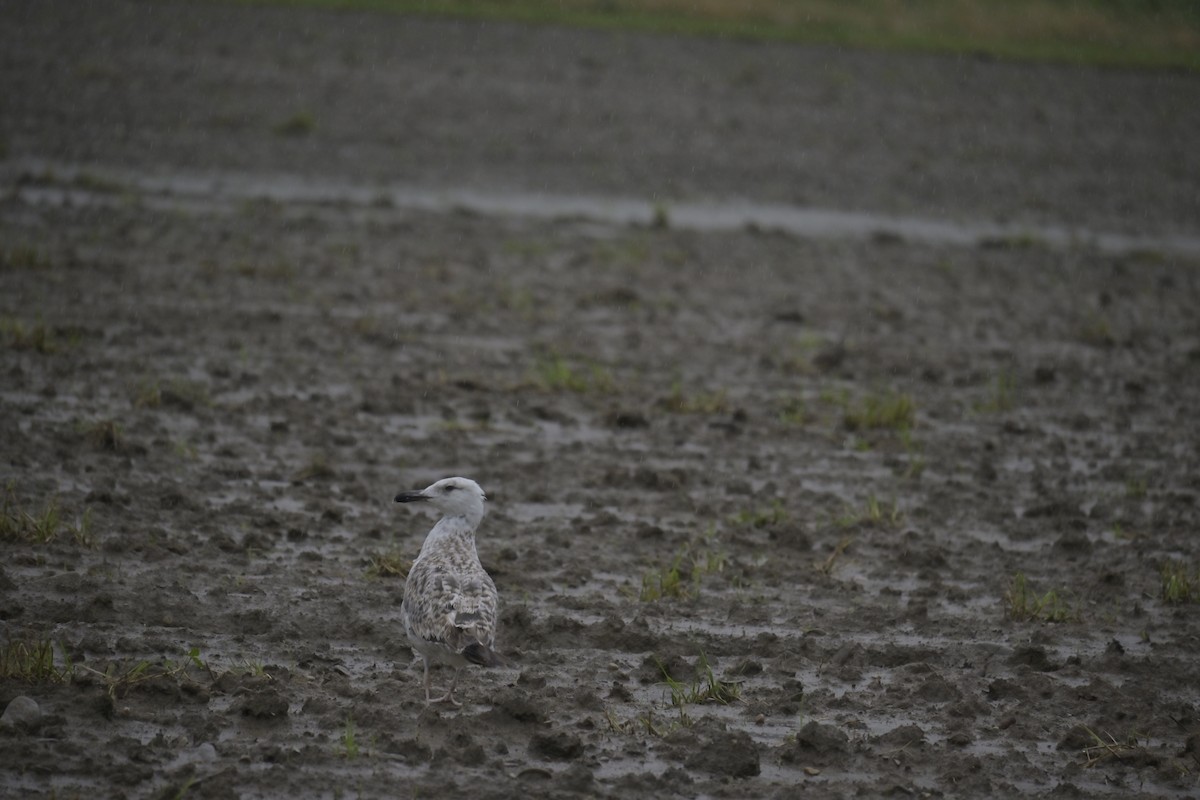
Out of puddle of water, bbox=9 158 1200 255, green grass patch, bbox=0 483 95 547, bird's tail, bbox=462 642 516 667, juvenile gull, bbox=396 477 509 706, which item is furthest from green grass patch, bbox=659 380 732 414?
puddle of water, bbox=9 158 1200 255

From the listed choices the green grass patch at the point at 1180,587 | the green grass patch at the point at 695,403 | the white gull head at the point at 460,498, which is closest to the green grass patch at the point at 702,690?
the white gull head at the point at 460,498

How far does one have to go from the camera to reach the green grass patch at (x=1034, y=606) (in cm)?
816

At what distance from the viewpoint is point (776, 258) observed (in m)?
18.6

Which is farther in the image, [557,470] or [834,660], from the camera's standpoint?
[557,470]

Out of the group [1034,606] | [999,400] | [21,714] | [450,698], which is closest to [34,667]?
[21,714]

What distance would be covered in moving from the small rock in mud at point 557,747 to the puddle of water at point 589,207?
1370cm

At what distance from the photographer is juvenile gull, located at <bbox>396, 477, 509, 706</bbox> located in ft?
21.1

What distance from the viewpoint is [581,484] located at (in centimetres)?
1001

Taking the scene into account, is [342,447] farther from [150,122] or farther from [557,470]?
[150,122]

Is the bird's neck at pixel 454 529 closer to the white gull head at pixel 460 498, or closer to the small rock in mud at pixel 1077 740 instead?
the white gull head at pixel 460 498

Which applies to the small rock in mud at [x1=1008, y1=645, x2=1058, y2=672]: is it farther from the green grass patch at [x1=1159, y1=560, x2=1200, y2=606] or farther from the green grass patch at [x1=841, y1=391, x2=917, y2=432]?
the green grass patch at [x1=841, y1=391, x2=917, y2=432]

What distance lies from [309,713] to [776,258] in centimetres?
1291

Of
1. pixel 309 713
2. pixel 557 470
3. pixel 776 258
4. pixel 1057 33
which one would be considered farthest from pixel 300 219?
pixel 1057 33

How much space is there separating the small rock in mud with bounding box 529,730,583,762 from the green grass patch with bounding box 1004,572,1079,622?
9.62ft
